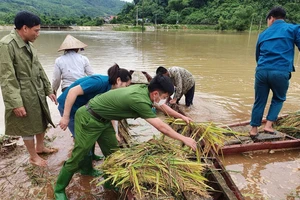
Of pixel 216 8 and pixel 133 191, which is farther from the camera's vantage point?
pixel 216 8

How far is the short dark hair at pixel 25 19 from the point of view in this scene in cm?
273

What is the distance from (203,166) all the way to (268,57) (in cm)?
201

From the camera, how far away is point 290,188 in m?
3.00

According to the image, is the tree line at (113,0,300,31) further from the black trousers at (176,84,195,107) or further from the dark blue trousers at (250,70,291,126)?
the dark blue trousers at (250,70,291,126)

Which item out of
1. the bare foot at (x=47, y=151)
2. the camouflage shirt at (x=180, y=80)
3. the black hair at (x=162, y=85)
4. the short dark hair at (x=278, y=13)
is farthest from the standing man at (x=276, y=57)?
the bare foot at (x=47, y=151)

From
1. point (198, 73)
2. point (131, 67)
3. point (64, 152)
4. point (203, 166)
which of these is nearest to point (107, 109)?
point (203, 166)

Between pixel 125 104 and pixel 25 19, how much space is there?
5.12 ft

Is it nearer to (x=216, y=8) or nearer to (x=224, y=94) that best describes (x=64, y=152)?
(x=224, y=94)

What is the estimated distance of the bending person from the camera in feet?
7.22

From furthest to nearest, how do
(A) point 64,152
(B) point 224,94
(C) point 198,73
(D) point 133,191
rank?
(C) point 198,73 < (B) point 224,94 < (A) point 64,152 < (D) point 133,191

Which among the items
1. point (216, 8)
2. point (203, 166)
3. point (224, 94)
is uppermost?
point (216, 8)

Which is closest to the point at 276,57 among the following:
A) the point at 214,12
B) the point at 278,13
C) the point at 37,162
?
the point at 278,13

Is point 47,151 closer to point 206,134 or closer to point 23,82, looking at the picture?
point 23,82

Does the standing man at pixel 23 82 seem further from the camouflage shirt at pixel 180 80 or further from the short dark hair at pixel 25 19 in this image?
the camouflage shirt at pixel 180 80
